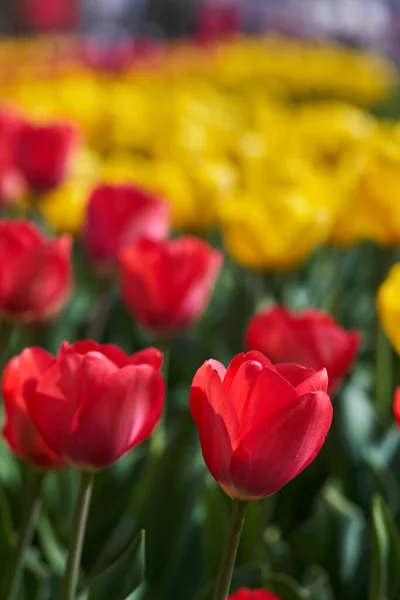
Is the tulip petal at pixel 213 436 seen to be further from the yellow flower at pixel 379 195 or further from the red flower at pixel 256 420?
the yellow flower at pixel 379 195

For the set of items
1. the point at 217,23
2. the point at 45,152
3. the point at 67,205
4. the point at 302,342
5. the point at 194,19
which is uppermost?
the point at 302,342

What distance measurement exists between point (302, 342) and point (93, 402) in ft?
0.75

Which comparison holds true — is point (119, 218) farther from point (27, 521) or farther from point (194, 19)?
point (194, 19)

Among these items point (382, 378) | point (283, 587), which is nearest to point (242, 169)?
point (382, 378)

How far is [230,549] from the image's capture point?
0.44 metres

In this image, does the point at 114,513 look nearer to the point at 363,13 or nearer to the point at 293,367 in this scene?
the point at 293,367

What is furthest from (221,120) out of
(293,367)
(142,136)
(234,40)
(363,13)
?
(363,13)

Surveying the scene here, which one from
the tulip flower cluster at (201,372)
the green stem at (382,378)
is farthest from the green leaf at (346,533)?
the green stem at (382,378)

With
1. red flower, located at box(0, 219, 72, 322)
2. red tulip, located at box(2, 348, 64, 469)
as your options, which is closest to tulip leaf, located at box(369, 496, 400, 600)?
red tulip, located at box(2, 348, 64, 469)

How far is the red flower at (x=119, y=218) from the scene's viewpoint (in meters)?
0.98

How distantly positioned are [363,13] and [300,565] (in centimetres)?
1080

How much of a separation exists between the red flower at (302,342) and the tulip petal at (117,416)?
7.2 inches

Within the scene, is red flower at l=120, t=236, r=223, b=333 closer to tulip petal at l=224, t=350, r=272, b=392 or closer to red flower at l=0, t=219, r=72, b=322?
red flower at l=0, t=219, r=72, b=322

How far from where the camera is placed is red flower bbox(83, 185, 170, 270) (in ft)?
3.22
